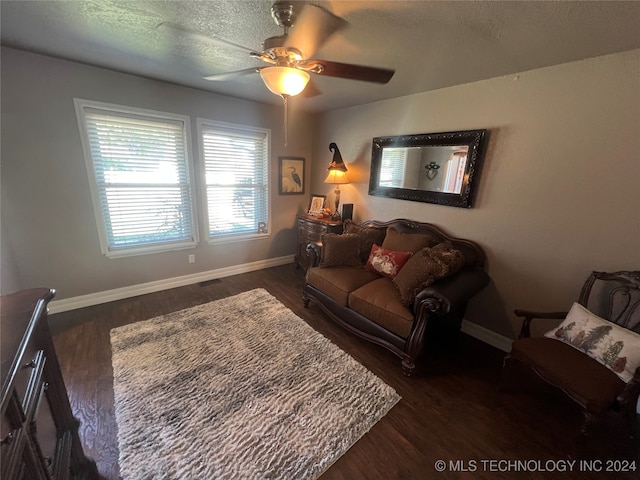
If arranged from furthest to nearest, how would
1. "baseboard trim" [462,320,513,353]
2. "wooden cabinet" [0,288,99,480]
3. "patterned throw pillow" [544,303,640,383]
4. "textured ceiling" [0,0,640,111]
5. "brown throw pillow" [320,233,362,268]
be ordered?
"brown throw pillow" [320,233,362,268], "baseboard trim" [462,320,513,353], "patterned throw pillow" [544,303,640,383], "textured ceiling" [0,0,640,111], "wooden cabinet" [0,288,99,480]

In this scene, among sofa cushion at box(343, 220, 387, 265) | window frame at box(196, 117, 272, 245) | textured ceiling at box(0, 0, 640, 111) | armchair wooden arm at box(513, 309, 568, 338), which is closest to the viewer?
textured ceiling at box(0, 0, 640, 111)

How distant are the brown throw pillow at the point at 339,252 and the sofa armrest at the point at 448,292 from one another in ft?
3.21

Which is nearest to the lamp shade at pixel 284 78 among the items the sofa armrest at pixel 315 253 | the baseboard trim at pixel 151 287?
the sofa armrest at pixel 315 253

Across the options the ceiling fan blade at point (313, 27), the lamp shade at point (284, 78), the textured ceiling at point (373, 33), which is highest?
the textured ceiling at point (373, 33)

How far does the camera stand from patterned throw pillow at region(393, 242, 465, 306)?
2027mm

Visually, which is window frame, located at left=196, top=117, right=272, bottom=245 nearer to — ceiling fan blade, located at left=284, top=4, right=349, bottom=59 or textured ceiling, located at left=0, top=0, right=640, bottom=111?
textured ceiling, located at left=0, top=0, right=640, bottom=111

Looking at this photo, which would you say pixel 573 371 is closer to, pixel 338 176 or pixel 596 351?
pixel 596 351

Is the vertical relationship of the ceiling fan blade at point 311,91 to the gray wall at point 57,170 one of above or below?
above

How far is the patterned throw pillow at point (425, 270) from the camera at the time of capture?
79.8 inches

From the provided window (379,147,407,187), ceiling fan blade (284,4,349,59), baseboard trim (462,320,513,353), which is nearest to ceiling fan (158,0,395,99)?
ceiling fan blade (284,4,349,59)

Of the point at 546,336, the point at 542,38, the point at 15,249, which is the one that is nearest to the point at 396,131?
the point at 542,38

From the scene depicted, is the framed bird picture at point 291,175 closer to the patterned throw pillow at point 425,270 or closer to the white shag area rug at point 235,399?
the white shag area rug at point 235,399

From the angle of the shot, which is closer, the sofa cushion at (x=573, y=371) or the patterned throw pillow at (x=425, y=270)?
the sofa cushion at (x=573, y=371)

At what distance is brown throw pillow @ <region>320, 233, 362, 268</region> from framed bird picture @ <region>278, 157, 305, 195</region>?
1.55 metres
